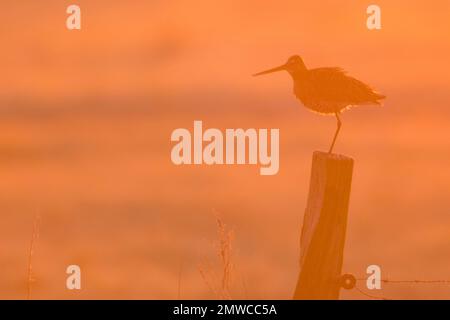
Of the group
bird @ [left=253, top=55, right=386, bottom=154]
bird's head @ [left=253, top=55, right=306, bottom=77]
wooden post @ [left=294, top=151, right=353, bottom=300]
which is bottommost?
wooden post @ [left=294, top=151, right=353, bottom=300]

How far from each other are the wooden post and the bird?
10.8ft

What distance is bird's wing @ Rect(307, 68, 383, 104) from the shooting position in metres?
9.37

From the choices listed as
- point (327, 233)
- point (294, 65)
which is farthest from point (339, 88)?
point (327, 233)

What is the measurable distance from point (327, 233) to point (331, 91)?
380 cm

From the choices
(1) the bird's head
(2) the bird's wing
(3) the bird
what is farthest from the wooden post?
(1) the bird's head

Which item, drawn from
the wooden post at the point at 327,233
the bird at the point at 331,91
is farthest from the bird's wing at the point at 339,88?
the wooden post at the point at 327,233

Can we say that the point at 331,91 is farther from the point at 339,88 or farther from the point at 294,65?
the point at 294,65

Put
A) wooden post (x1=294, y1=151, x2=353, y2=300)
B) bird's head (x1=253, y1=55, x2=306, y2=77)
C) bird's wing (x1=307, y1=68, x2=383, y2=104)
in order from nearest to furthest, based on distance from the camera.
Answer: wooden post (x1=294, y1=151, x2=353, y2=300) → bird's wing (x1=307, y1=68, x2=383, y2=104) → bird's head (x1=253, y1=55, x2=306, y2=77)

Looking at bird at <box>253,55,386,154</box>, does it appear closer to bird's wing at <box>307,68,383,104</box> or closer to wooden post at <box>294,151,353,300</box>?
bird's wing at <box>307,68,383,104</box>

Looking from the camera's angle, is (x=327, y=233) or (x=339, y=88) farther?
(x=339, y=88)

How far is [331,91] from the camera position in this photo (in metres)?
9.49

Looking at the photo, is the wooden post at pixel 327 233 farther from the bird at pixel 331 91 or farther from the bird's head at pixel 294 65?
the bird's head at pixel 294 65

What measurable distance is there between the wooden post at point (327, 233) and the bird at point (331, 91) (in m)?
3.28
